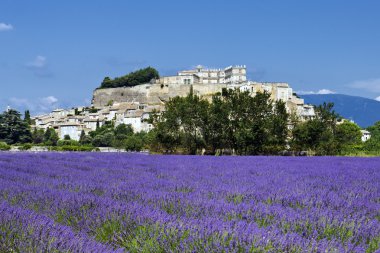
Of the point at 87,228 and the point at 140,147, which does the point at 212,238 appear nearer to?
the point at 87,228

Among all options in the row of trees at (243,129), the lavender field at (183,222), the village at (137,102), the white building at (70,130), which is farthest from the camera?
the village at (137,102)

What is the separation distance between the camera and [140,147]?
38125 millimetres

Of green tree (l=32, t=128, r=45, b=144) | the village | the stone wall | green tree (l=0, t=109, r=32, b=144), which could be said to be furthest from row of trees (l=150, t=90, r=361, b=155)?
the stone wall

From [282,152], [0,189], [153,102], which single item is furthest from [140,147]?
[153,102]

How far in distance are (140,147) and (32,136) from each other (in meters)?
38.6

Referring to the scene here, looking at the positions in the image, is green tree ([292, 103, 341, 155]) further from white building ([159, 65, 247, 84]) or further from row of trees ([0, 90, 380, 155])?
white building ([159, 65, 247, 84])

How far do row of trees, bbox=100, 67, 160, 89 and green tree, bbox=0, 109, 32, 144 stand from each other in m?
50.0

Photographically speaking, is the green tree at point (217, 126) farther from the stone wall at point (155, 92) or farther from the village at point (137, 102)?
the stone wall at point (155, 92)

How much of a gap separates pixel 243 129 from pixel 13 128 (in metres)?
48.6

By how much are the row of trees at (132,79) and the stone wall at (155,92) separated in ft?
15.6

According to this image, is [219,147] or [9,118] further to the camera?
[9,118]

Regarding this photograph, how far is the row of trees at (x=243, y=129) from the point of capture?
82.1 feet

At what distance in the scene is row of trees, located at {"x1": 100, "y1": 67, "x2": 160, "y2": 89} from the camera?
115 metres

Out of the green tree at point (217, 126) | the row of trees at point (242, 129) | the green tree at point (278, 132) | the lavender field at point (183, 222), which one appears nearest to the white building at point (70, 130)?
the row of trees at point (242, 129)
